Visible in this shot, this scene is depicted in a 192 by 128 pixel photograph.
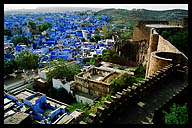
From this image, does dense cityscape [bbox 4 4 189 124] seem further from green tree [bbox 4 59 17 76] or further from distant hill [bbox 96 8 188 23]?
distant hill [bbox 96 8 188 23]

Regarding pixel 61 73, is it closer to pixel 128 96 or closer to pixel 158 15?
pixel 128 96

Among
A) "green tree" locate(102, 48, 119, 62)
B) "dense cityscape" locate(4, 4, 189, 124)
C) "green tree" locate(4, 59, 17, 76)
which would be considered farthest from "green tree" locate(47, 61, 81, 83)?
"green tree" locate(4, 59, 17, 76)

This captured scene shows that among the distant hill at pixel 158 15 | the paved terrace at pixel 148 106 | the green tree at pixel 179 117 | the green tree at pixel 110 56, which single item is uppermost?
the distant hill at pixel 158 15

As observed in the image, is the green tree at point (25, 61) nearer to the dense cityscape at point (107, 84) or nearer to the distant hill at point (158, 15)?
the dense cityscape at point (107, 84)

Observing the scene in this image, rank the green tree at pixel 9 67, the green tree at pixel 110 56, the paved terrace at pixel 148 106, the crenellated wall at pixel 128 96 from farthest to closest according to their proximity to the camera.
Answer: the green tree at pixel 110 56, the green tree at pixel 9 67, the paved terrace at pixel 148 106, the crenellated wall at pixel 128 96

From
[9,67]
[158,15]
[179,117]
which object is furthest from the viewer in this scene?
[158,15]

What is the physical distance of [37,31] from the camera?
40.0 metres

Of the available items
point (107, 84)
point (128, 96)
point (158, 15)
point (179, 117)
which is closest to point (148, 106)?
point (128, 96)

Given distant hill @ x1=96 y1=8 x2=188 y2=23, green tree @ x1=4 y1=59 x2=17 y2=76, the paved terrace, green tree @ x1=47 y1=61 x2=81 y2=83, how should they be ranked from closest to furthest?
the paved terrace < green tree @ x1=47 y1=61 x2=81 y2=83 < green tree @ x1=4 y1=59 x2=17 y2=76 < distant hill @ x1=96 y1=8 x2=188 y2=23

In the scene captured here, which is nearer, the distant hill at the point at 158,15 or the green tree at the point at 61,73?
the green tree at the point at 61,73

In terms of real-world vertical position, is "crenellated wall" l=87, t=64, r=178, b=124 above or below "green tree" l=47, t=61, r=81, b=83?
above

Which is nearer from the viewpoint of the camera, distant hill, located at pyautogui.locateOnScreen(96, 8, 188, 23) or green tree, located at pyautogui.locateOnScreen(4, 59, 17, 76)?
green tree, located at pyautogui.locateOnScreen(4, 59, 17, 76)

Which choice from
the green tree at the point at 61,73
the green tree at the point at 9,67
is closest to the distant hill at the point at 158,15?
the green tree at the point at 61,73

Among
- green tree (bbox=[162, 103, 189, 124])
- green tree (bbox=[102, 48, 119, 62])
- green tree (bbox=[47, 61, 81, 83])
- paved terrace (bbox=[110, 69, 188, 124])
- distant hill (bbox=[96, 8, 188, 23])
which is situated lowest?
green tree (bbox=[47, 61, 81, 83])
